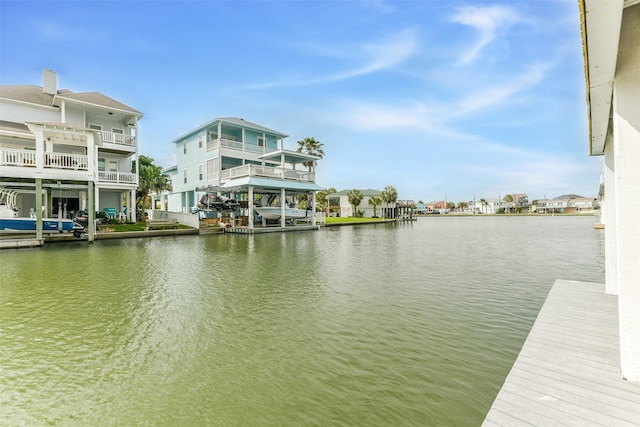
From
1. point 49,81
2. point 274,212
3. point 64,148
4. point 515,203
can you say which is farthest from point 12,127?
point 515,203

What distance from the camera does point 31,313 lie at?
6285 millimetres

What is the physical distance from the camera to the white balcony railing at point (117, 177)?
24487mm

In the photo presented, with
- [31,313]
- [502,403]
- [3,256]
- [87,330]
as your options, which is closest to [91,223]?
[3,256]

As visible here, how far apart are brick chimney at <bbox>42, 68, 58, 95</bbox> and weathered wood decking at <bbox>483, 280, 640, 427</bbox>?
36038 mm

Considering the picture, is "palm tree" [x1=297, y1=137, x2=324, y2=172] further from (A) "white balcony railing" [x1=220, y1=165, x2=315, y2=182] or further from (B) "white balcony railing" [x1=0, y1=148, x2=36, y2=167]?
(B) "white balcony railing" [x1=0, y1=148, x2=36, y2=167]

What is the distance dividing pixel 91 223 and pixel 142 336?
17.8 metres

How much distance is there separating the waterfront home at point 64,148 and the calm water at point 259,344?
9814 millimetres

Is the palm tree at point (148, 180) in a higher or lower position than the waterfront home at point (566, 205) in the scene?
higher

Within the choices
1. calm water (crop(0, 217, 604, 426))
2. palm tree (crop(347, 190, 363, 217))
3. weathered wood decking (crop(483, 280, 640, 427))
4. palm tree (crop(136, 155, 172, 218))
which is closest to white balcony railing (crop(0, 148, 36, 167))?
calm water (crop(0, 217, 604, 426))

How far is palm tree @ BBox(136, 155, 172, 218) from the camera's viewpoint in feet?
117

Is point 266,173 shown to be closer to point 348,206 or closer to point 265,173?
point 265,173

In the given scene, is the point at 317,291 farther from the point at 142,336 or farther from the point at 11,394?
the point at 11,394

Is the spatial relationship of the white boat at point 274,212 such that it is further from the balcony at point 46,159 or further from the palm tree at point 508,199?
the palm tree at point 508,199

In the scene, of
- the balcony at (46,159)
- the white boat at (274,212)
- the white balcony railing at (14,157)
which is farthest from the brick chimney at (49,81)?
the white boat at (274,212)
